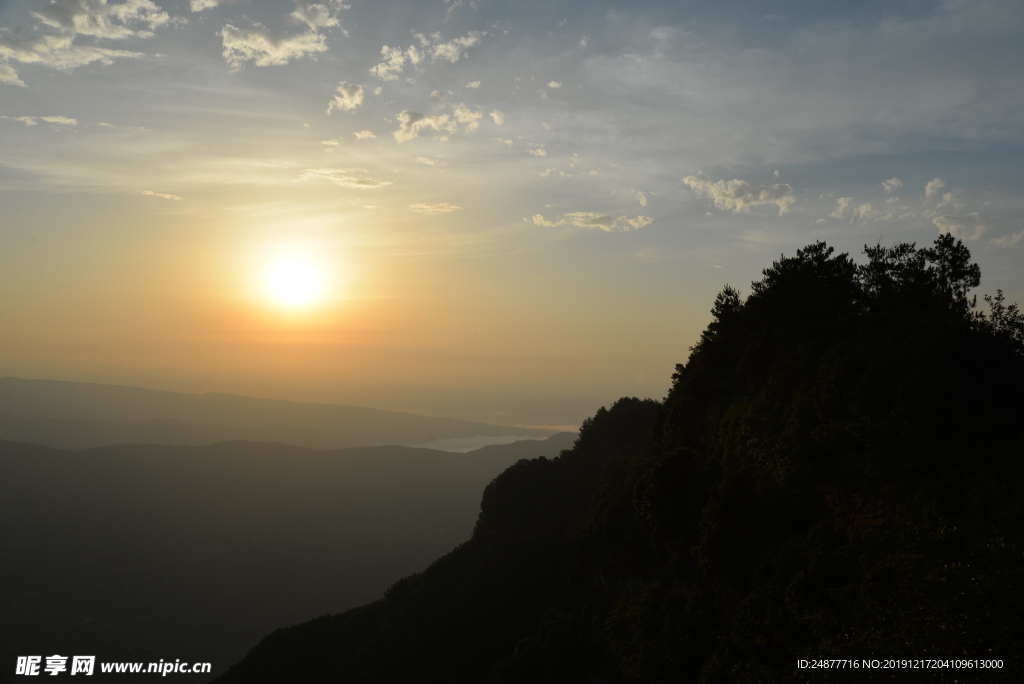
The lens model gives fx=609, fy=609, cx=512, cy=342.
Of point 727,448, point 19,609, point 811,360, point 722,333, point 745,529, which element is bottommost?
point 19,609

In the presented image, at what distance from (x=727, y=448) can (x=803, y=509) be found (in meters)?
7.37

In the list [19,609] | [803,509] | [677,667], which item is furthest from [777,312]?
[19,609]

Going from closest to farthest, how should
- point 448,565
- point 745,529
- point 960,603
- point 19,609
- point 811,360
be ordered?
point 960,603 < point 745,529 < point 811,360 < point 448,565 < point 19,609

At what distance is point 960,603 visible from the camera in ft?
52.9

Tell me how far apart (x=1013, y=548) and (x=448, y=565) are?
3007 inches

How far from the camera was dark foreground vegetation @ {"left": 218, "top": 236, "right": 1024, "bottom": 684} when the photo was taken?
1764 cm

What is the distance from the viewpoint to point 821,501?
1030 inches

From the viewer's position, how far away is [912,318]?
29156 mm

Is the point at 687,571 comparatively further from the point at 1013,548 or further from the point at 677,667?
the point at 1013,548

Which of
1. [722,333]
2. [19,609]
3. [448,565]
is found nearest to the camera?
[722,333]

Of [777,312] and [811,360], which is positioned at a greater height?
[777,312]

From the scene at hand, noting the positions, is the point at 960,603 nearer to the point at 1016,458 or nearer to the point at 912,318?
the point at 1016,458

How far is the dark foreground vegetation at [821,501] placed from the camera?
17641 millimetres

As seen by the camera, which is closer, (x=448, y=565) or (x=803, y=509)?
(x=803, y=509)
